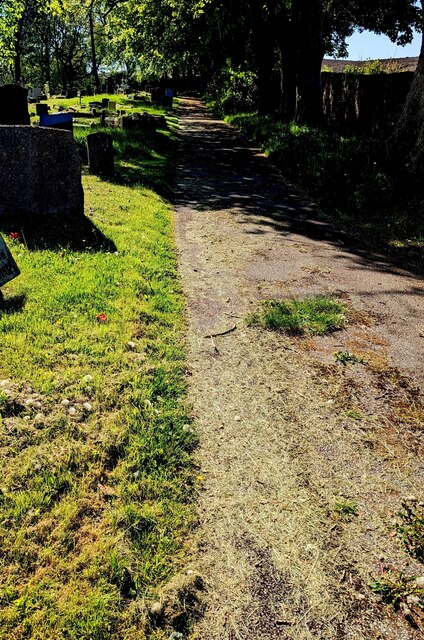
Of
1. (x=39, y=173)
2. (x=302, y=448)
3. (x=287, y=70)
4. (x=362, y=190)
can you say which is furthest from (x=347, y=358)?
(x=287, y=70)

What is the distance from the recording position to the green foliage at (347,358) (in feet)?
16.2

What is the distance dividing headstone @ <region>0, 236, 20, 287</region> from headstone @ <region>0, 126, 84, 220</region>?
288 cm

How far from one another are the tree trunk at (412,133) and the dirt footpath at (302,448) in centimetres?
508

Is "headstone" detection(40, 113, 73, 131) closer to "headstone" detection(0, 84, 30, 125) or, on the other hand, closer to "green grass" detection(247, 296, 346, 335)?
"headstone" detection(0, 84, 30, 125)

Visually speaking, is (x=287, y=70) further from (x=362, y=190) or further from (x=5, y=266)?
(x=5, y=266)

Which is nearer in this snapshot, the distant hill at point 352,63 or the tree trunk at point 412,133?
the tree trunk at point 412,133

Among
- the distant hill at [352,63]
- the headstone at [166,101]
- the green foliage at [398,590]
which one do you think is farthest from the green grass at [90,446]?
the distant hill at [352,63]

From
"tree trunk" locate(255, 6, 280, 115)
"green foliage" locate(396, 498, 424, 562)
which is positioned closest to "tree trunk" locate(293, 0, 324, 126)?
"tree trunk" locate(255, 6, 280, 115)

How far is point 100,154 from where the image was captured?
11.8m

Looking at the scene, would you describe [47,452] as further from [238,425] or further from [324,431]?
[324,431]

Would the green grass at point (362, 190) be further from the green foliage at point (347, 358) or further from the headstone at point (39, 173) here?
the headstone at point (39, 173)

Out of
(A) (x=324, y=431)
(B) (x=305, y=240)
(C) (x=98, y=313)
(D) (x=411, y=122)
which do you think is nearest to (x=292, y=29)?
(D) (x=411, y=122)

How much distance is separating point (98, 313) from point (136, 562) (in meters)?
3.19

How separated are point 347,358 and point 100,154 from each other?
9.25 meters
